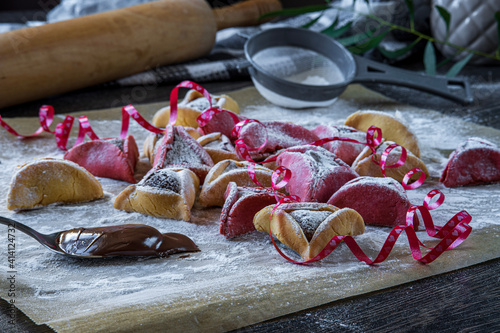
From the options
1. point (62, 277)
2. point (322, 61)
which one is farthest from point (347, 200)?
point (322, 61)

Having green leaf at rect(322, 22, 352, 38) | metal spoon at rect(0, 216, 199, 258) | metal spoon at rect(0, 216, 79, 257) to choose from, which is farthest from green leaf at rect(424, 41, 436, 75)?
metal spoon at rect(0, 216, 79, 257)

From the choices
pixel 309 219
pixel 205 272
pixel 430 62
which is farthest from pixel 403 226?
pixel 430 62

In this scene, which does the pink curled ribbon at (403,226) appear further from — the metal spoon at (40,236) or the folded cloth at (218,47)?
the folded cloth at (218,47)

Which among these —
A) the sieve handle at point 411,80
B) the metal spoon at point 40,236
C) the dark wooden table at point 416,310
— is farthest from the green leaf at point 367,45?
the metal spoon at point 40,236

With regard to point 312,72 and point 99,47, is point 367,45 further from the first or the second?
point 99,47

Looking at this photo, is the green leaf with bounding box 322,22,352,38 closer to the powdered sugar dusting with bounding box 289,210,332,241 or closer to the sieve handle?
the sieve handle

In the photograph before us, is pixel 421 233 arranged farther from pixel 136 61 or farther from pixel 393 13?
pixel 393 13
